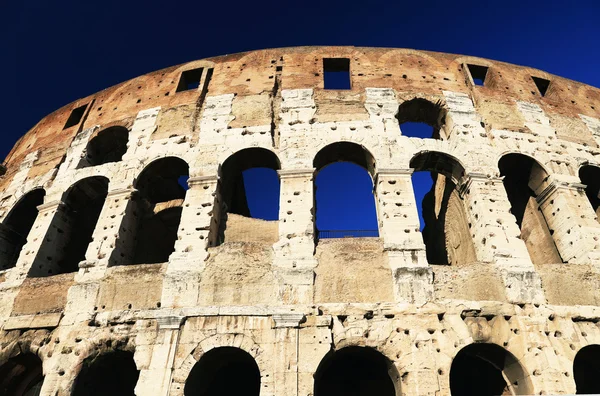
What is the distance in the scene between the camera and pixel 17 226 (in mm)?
10438

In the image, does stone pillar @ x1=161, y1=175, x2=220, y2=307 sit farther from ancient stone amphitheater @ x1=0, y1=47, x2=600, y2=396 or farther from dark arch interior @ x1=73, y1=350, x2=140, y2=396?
dark arch interior @ x1=73, y1=350, x2=140, y2=396

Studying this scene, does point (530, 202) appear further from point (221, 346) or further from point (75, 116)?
point (75, 116)

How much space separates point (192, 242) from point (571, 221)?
7.47m

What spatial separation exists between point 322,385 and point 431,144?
560 centimetres

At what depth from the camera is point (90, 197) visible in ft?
32.8

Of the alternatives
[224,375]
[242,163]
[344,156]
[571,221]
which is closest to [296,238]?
[344,156]

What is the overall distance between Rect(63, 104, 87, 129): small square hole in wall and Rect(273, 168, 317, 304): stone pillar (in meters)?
7.65

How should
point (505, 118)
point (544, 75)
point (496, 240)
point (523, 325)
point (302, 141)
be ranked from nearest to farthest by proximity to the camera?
point (523, 325), point (496, 240), point (302, 141), point (505, 118), point (544, 75)

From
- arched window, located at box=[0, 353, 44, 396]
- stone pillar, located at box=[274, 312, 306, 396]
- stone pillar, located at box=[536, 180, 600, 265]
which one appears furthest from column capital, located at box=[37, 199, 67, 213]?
stone pillar, located at box=[536, 180, 600, 265]

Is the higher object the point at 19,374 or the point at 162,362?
the point at 19,374

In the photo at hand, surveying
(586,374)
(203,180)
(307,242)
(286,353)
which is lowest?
(286,353)

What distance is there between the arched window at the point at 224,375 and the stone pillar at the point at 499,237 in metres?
4.62

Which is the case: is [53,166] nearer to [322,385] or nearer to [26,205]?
[26,205]

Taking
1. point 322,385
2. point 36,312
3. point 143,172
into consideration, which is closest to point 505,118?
point 322,385
